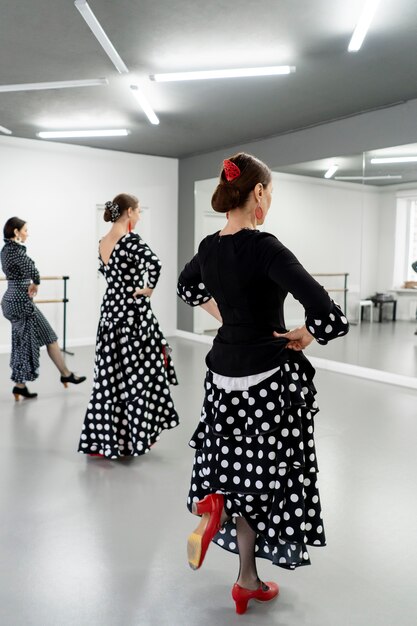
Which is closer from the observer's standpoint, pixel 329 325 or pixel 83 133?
pixel 329 325

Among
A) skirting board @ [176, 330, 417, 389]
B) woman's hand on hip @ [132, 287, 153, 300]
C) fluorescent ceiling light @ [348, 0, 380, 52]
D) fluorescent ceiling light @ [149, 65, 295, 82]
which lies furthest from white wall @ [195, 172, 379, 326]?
fluorescent ceiling light @ [348, 0, 380, 52]

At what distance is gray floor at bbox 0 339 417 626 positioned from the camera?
195 cm

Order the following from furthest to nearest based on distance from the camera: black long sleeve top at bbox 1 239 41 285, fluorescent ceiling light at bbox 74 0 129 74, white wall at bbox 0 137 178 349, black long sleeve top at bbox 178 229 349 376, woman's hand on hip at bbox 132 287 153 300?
white wall at bbox 0 137 178 349 < black long sleeve top at bbox 1 239 41 285 < woman's hand on hip at bbox 132 287 153 300 < fluorescent ceiling light at bbox 74 0 129 74 < black long sleeve top at bbox 178 229 349 376

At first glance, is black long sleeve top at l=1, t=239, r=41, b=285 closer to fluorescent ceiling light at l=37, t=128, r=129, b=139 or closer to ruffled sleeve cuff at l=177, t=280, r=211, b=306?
fluorescent ceiling light at l=37, t=128, r=129, b=139

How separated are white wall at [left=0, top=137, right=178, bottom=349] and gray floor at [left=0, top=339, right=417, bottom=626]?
367cm

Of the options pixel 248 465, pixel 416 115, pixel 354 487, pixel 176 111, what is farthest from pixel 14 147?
pixel 248 465

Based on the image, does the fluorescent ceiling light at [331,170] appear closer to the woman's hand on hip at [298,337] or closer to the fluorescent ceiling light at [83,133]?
the fluorescent ceiling light at [83,133]

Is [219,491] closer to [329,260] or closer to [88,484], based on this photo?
[88,484]

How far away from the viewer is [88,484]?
10.0 feet

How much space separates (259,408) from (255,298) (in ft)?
1.12

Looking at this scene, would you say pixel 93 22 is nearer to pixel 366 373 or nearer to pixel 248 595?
pixel 248 595

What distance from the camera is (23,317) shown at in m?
4.71

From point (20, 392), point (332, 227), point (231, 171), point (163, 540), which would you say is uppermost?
point (332, 227)

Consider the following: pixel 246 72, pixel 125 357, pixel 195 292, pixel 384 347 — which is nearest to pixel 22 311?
pixel 125 357
